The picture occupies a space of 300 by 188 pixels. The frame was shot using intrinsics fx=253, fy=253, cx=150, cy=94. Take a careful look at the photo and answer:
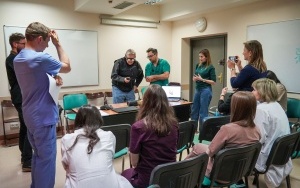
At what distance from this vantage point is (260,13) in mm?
4117

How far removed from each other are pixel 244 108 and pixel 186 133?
75 cm

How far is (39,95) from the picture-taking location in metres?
1.90

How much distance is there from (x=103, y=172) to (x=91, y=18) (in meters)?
4.09

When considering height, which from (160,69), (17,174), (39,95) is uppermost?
(160,69)

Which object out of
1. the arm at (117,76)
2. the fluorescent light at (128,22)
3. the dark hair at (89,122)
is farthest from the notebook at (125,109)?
the fluorescent light at (128,22)

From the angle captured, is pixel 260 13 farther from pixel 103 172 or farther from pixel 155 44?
pixel 103 172

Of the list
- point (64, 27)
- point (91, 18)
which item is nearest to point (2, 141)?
point (64, 27)

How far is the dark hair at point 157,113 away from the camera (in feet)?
5.20

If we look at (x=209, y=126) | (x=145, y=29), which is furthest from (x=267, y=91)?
(x=145, y=29)

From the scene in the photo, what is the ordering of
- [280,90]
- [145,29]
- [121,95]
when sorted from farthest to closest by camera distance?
[145,29] < [121,95] < [280,90]

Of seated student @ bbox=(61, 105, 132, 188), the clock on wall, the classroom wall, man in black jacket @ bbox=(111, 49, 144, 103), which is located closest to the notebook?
man in black jacket @ bbox=(111, 49, 144, 103)

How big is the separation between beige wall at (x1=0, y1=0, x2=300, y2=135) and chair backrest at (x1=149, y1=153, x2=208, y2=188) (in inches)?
114

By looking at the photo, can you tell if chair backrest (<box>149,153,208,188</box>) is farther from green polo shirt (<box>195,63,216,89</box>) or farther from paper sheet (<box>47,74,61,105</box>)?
green polo shirt (<box>195,63,216,89</box>)

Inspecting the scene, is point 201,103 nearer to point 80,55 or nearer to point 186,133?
point 186,133
